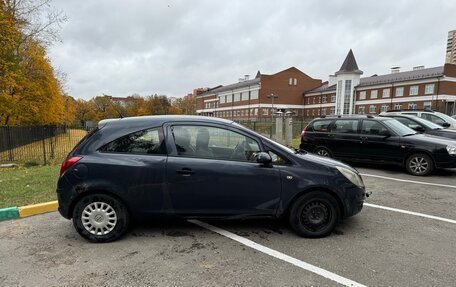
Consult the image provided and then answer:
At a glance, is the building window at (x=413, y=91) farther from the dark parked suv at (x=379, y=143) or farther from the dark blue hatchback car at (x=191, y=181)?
the dark blue hatchback car at (x=191, y=181)

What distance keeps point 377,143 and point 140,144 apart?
23.3 ft

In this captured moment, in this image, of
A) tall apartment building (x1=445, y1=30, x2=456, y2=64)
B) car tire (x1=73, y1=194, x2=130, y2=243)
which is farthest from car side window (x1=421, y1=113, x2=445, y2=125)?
tall apartment building (x1=445, y1=30, x2=456, y2=64)

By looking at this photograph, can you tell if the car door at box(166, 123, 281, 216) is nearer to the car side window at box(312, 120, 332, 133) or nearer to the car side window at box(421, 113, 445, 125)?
the car side window at box(312, 120, 332, 133)

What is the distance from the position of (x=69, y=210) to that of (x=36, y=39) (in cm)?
1718

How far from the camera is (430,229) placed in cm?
409

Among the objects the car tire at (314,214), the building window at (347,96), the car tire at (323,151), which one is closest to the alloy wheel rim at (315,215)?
the car tire at (314,214)

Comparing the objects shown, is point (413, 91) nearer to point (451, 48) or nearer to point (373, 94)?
point (373, 94)

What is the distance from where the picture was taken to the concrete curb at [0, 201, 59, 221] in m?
4.63

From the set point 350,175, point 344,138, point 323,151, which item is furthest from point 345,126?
point 350,175

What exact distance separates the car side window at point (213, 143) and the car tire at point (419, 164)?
6.05m

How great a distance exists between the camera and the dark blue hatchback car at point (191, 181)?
12.2 feet

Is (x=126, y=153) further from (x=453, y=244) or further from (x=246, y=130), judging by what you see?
(x=453, y=244)

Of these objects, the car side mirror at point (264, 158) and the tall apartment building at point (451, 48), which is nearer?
the car side mirror at point (264, 158)

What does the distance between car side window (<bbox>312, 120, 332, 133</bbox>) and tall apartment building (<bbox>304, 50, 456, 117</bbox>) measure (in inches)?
1698
